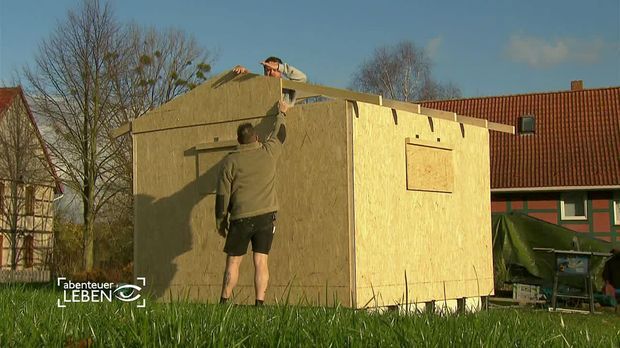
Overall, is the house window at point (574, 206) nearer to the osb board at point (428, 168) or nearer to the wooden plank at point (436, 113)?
the wooden plank at point (436, 113)

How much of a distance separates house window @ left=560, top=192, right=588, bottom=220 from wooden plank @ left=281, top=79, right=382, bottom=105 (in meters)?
19.9

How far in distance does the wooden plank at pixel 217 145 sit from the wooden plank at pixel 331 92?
92 cm

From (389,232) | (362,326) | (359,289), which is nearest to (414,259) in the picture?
(389,232)

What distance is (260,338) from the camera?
12.4 ft

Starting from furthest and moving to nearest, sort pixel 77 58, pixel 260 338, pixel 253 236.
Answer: pixel 77 58, pixel 253 236, pixel 260 338

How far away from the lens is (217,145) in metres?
9.77

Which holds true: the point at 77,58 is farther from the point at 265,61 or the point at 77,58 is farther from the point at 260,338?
the point at 260,338

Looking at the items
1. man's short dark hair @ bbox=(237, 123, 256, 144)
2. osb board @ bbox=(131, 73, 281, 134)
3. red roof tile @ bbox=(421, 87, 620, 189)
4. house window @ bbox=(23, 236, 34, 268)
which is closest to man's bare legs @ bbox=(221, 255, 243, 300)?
man's short dark hair @ bbox=(237, 123, 256, 144)

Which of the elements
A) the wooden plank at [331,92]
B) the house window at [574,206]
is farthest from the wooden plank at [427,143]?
the house window at [574,206]

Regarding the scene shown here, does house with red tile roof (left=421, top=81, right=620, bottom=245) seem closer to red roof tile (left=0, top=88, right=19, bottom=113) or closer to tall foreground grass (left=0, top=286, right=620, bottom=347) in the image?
red roof tile (left=0, top=88, right=19, bottom=113)

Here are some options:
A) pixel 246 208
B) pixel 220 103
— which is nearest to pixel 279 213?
pixel 246 208

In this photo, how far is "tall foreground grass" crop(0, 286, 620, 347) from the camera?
3.71 metres

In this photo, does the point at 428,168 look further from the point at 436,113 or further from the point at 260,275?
the point at 260,275

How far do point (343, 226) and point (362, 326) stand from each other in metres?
4.48
